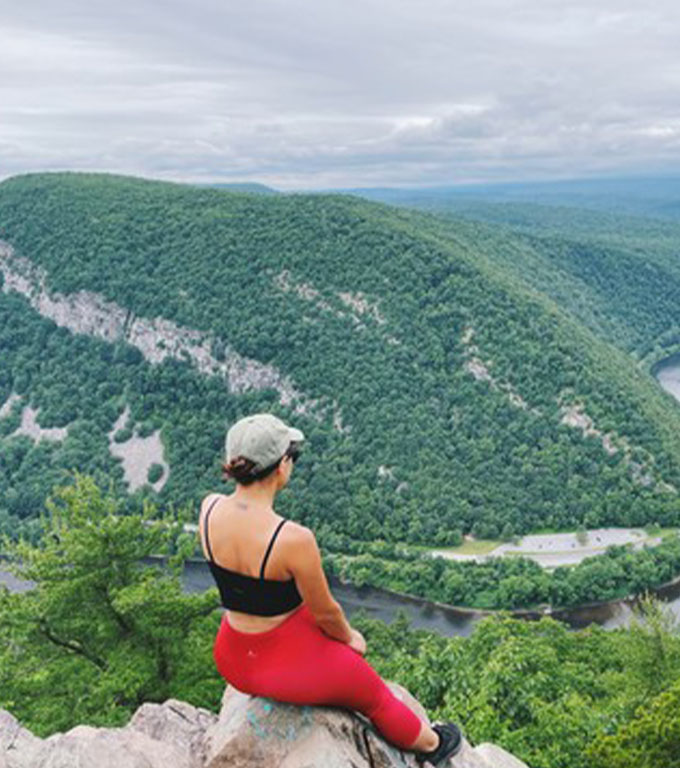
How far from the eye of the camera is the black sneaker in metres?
7.02

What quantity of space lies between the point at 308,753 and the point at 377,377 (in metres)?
81.5

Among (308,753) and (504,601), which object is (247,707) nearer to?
(308,753)

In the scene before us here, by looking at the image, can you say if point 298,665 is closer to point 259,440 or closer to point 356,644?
point 356,644

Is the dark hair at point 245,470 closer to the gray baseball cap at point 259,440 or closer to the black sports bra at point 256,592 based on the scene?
the gray baseball cap at point 259,440

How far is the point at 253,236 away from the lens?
363 feet

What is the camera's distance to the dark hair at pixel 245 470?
18.0 feet

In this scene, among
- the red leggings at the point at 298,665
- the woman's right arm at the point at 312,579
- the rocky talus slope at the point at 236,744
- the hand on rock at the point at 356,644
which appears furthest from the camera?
the rocky talus slope at the point at 236,744

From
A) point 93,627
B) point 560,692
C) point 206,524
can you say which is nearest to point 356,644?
point 206,524

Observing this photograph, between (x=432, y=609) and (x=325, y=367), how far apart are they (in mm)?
39260

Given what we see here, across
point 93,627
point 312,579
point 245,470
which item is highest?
point 245,470

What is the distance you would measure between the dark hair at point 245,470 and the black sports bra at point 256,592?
42 centimetres

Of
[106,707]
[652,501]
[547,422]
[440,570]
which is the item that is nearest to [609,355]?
[547,422]

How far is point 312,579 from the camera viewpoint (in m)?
5.43

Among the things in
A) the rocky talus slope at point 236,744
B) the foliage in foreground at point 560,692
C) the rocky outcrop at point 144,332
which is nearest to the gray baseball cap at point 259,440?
the rocky talus slope at point 236,744
